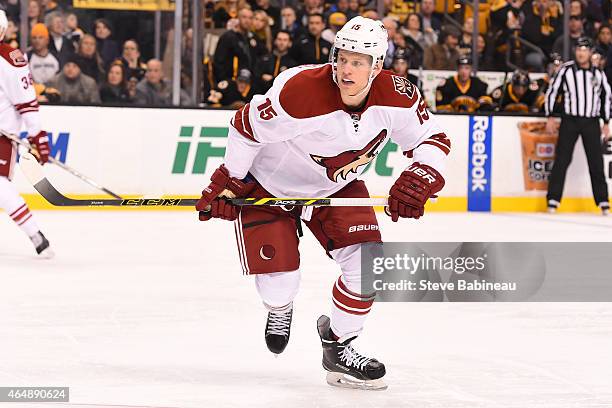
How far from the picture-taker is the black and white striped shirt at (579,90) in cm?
927

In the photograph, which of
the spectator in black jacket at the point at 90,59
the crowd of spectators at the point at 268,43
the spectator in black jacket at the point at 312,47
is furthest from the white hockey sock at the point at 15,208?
the spectator in black jacket at the point at 312,47

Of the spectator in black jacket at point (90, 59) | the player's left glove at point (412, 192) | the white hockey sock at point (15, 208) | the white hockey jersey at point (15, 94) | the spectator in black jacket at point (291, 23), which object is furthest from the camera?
the spectator in black jacket at point (291, 23)

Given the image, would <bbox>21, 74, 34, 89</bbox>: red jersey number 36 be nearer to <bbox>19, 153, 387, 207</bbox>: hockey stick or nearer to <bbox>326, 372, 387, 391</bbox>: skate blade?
<bbox>19, 153, 387, 207</bbox>: hockey stick

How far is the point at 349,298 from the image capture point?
3469mm

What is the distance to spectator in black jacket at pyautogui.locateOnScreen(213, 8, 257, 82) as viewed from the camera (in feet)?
30.5

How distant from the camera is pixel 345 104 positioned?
3318 millimetres

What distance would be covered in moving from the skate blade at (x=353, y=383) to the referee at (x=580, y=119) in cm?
610

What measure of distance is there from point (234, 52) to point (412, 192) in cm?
609

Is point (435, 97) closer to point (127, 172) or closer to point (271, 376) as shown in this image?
point (127, 172)

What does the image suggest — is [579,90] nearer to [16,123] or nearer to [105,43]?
[105,43]

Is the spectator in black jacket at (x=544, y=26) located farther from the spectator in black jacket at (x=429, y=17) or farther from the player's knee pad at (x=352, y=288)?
the player's knee pad at (x=352, y=288)

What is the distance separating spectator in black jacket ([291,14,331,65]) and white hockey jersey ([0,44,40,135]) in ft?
11.3

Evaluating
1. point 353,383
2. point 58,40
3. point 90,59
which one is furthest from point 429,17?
point 353,383

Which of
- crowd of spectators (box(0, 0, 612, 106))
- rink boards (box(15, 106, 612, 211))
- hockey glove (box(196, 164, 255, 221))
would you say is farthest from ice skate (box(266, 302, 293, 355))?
crowd of spectators (box(0, 0, 612, 106))
